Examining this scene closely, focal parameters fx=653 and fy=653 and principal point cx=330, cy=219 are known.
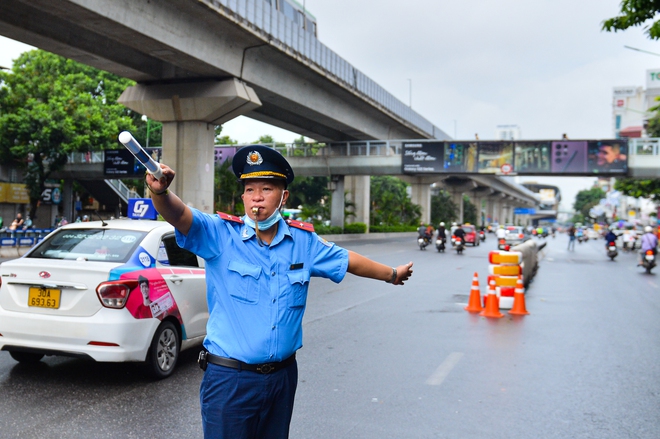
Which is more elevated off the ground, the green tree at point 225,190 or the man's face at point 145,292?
the green tree at point 225,190

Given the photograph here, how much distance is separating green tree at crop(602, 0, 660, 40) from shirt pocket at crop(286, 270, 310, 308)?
1098 centimetres

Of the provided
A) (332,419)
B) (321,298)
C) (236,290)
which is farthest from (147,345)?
(321,298)

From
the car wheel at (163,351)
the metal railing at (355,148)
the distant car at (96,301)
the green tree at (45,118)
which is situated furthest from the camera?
the metal railing at (355,148)

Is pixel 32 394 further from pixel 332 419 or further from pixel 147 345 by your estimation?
pixel 332 419

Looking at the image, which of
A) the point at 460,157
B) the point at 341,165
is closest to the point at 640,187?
the point at 460,157

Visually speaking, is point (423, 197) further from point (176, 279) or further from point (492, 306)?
point (176, 279)

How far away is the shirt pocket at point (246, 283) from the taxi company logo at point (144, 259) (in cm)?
361

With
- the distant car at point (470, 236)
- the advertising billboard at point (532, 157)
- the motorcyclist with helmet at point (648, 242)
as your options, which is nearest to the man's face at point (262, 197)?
the motorcyclist with helmet at point (648, 242)

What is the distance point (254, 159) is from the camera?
2.85 meters

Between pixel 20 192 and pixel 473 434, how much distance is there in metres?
41.5

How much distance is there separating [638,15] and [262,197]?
11138mm

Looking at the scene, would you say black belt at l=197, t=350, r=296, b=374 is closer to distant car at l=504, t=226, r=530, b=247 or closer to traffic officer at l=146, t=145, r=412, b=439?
traffic officer at l=146, t=145, r=412, b=439

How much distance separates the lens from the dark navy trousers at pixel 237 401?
2.65 m

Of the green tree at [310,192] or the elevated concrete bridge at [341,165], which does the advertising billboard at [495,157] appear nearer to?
the elevated concrete bridge at [341,165]
